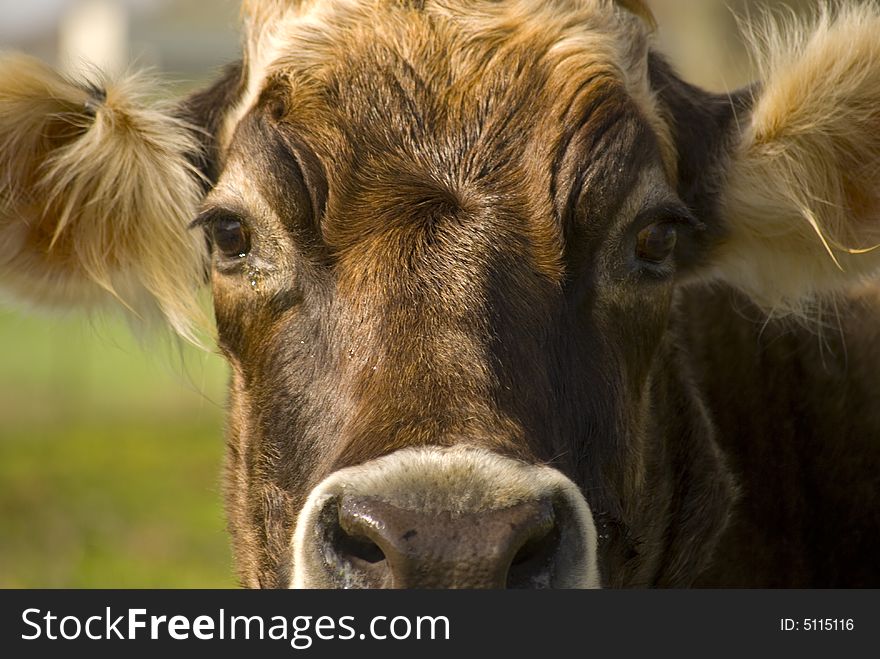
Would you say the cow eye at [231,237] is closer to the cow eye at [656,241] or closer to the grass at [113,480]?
the grass at [113,480]

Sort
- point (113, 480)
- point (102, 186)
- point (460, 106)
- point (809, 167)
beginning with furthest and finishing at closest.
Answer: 1. point (113, 480)
2. point (809, 167)
3. point (102, 186)
4. point (460, 106)

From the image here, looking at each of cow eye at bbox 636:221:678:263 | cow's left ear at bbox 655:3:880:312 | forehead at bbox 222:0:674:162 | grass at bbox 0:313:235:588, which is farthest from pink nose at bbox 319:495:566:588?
cow's left ear at bbox 655:3:880:312

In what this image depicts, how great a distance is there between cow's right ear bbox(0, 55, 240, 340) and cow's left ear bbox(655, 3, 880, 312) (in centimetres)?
181

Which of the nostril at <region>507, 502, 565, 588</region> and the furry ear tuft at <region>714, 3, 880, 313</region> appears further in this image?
the furry ear tuft at <region>714, 3, 880, 313</region>

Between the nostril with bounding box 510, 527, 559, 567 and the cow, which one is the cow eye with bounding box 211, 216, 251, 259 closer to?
the cow

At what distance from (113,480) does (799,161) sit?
8.59 metres

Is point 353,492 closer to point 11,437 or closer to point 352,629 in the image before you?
point 352,629

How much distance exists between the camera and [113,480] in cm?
1171

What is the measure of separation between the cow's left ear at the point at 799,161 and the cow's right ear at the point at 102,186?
1.81 m

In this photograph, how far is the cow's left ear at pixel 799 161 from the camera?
14.8 feet

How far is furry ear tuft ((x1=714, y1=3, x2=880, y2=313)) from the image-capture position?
4508 mm

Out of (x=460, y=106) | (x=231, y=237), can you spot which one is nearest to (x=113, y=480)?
(x=231, y=237)

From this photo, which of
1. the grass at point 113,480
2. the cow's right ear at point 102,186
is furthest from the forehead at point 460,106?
the grass at point 113,480

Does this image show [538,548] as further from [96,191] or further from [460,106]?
[96,191]
